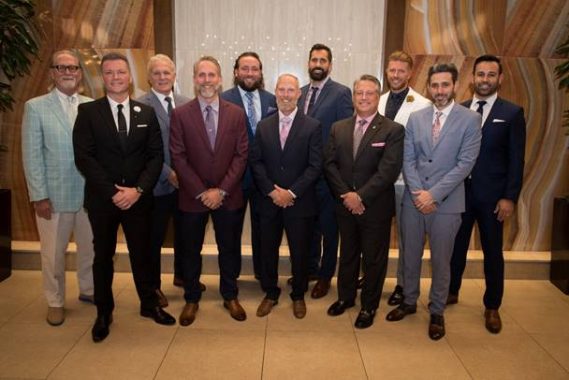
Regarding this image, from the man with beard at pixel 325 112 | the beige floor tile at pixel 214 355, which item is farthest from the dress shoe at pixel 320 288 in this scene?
the beige floor tile at pixel 214 355

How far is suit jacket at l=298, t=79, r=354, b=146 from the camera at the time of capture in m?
4.12

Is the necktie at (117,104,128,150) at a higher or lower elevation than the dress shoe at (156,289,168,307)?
higher

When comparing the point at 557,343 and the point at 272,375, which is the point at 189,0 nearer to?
the point at 272,375

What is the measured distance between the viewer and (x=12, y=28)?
12.8ft

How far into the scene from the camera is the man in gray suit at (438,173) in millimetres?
3396

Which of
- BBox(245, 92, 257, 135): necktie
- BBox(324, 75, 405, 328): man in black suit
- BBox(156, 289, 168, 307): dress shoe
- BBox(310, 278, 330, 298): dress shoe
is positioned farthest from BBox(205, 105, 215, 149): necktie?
BBox(310, 278, 330, 298): dress shoe

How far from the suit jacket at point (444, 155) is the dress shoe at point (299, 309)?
1164 millimetres

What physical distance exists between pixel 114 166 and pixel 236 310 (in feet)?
4.49

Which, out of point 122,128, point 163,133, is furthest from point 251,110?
Answer: point 122,128

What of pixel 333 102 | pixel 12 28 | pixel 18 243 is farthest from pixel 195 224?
pixel 18 243

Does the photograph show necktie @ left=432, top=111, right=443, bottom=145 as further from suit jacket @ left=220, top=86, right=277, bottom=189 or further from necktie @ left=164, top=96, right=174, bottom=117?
necktie @ left=164, top=96, right=174, bottom=117

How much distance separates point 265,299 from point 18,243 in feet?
8.98

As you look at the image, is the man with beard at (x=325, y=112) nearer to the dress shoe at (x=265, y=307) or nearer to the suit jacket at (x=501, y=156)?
the dress shoe at (x=265, y=307)

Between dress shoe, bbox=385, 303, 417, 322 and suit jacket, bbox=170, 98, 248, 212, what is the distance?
145 centimetres
